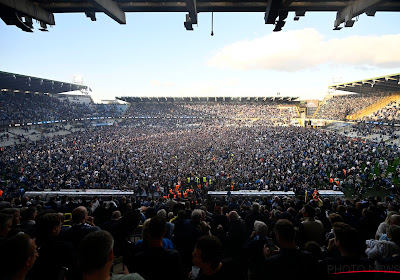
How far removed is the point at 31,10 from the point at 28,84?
39.0 m

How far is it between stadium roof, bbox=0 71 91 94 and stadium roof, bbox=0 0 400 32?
3199 centimetres

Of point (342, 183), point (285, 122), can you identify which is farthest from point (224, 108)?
point (342, 183)

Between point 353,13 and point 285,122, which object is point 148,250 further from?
point 285,122

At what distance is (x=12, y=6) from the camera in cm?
372

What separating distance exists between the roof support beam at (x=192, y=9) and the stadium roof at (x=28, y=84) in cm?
3447

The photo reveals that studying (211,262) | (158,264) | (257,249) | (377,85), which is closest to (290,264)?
(211,262)

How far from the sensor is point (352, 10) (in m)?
3.95

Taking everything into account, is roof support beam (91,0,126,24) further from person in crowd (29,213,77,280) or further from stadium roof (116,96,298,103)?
stadium roof (116,96,298,103)

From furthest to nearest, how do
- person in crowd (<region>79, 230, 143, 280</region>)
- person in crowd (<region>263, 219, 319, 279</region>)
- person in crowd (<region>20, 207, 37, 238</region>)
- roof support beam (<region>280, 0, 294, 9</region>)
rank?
1. roof support beam (<region>280, 0, 294, 9</region>)
2. person in crowd (<region>20, 207, 37, 238</region>)
3. person in crowd (<region>263, 219, 319, 279</region>)
4. person in crowd (<region>79, 230, 143, 280</region>)

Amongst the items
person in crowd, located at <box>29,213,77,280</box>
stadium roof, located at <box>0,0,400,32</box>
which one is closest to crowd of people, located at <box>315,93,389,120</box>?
stadium roof, located at <box>0,0,400,32</box>

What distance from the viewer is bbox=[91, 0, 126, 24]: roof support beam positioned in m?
3.73

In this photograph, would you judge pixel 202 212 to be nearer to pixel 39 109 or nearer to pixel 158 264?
pixel 158 264

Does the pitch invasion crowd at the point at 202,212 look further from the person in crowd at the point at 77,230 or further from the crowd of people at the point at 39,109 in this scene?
the crowd of people at the point at 39,109

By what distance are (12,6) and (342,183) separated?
17972 mm
